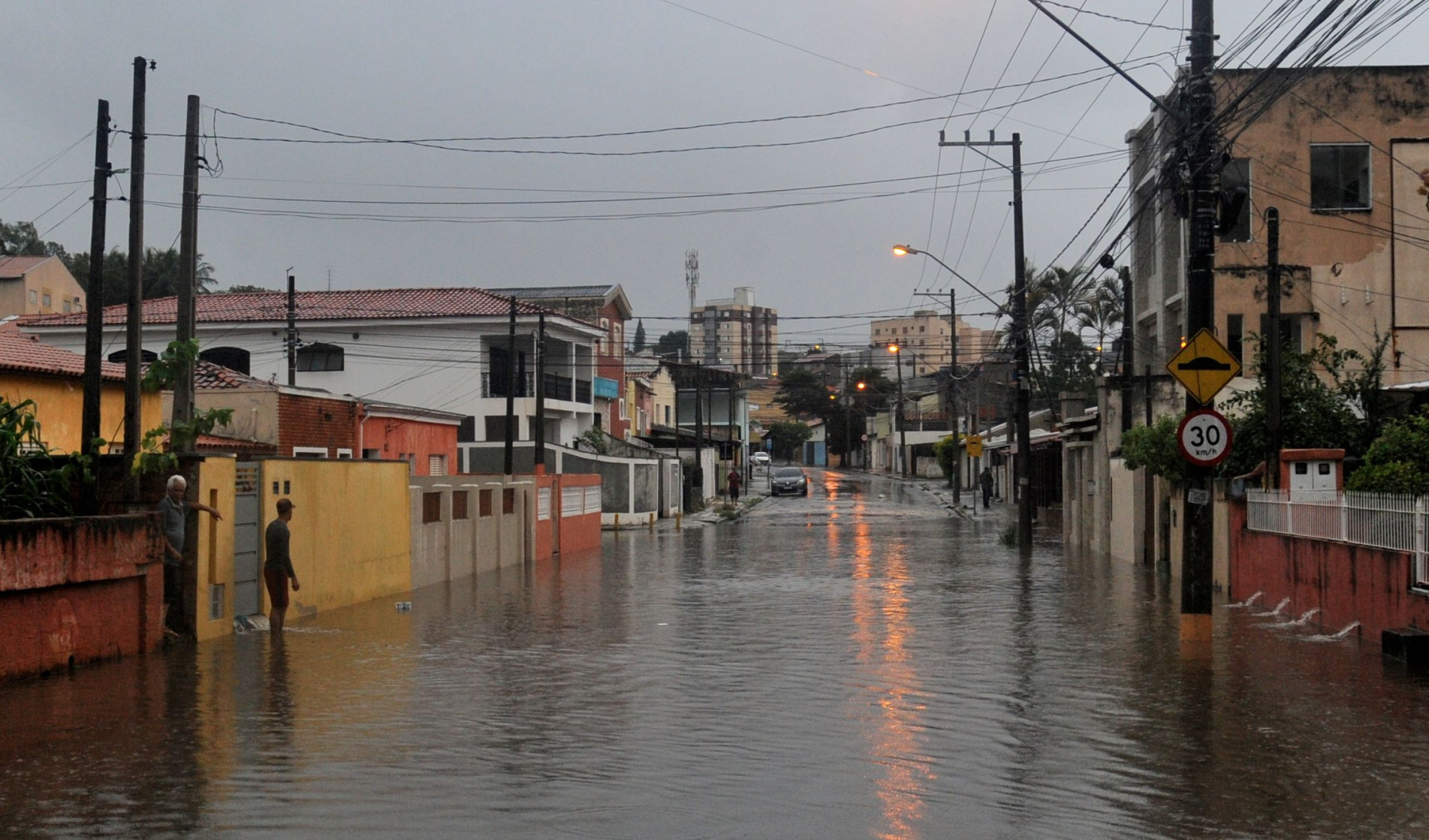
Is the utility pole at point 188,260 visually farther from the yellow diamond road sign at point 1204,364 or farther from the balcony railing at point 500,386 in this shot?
the balcony railing at point 500,386

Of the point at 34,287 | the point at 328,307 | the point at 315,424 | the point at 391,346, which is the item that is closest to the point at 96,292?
the point at 315,424

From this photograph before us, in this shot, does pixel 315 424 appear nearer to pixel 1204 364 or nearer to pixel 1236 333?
pixel 1236 333

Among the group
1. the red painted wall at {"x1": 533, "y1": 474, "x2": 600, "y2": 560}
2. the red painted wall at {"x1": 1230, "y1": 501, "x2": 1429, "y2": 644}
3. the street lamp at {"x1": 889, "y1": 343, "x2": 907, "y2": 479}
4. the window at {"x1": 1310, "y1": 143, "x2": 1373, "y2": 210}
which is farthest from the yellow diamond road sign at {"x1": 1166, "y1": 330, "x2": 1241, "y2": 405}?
the street lamp at {"x1": 889, "y1": 343, "x2": 907, "y2": 479}

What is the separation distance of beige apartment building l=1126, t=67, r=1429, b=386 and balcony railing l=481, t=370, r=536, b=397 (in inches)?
984

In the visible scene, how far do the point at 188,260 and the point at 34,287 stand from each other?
201 ft

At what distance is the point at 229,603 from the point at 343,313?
36249 mm

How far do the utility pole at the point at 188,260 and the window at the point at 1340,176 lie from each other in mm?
27706

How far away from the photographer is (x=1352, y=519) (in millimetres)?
15891

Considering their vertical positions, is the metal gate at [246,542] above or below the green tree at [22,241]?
below

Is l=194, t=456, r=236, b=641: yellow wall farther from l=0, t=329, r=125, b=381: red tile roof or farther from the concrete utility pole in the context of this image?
the concrete utility pole

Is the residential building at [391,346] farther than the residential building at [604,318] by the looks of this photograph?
No

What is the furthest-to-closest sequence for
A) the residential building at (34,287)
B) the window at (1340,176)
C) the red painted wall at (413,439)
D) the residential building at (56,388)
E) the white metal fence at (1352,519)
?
the residential building at (34,287)
the red painted wall at (413,439)
the window at (1340,176)
the residential building at (56,388)
the white metal fence at (1352,519)

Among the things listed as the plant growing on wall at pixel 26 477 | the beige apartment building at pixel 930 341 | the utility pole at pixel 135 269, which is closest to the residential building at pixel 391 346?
the utility pole at pixel 135 269

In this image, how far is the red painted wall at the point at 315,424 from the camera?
33.3 metres
